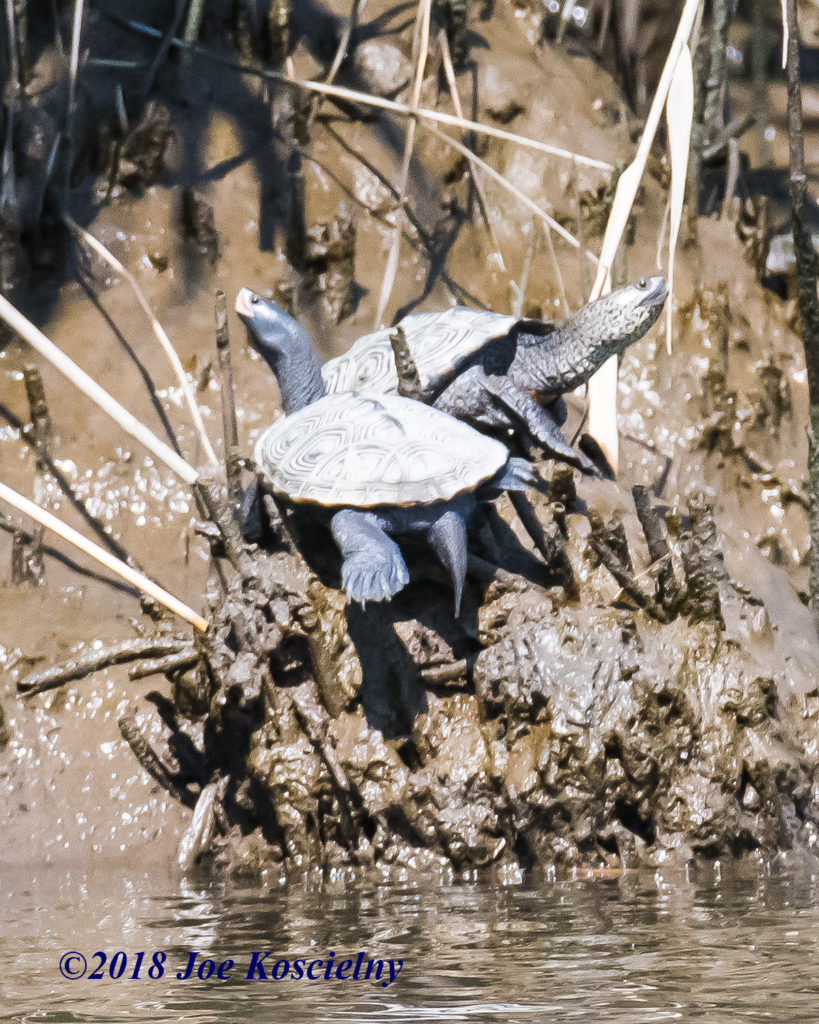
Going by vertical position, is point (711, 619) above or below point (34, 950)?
above

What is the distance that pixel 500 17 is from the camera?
→ 6.90 metres

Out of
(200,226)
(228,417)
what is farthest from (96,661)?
(200,226)

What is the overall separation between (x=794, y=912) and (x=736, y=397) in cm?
348

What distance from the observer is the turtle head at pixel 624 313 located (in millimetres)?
4242

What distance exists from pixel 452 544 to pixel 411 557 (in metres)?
0.32

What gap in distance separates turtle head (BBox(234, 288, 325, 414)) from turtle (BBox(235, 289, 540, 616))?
0.51m

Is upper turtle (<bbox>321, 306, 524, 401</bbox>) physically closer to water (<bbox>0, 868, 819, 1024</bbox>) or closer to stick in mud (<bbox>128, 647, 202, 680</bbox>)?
stick in mud (<bbox>128, 647, 202, 680</bbox>)

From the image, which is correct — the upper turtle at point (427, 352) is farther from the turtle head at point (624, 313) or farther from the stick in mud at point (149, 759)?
the stick in mud at point (149, 759)

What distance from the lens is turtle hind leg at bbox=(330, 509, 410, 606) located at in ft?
10.3

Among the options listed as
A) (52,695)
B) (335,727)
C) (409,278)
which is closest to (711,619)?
(335,727)

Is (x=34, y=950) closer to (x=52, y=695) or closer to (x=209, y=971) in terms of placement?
(x=209, y=971)

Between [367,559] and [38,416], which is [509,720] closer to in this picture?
[367,559]

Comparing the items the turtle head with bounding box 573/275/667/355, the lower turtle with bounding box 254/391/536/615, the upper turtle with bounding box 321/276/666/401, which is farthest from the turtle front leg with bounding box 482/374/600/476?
the lower turtle with bounding box 254/391/536/615

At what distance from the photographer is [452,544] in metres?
3.42
